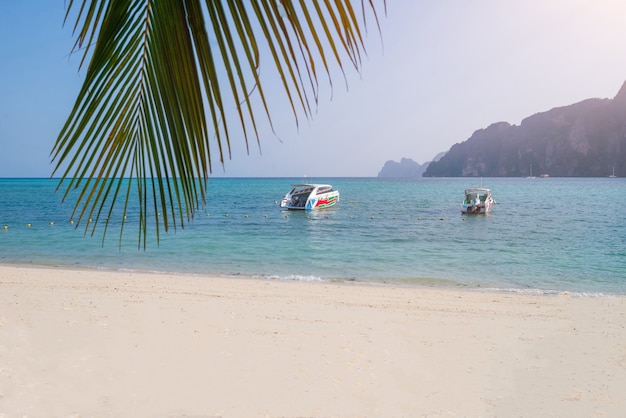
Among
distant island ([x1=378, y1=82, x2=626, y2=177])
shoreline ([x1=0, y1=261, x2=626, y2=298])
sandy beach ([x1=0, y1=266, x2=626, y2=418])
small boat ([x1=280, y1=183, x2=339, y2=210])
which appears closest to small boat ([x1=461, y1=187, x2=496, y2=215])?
small boat ([x1=280, y1=183, x2=339, y2=210])

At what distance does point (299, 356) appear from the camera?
6312 mm

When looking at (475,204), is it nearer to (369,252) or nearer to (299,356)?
(369,252)

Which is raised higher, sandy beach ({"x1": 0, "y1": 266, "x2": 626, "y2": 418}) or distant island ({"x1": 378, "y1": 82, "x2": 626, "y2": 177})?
distant island ({"x1": 378, "y1": 82, "x2": 626, "y2": 177})

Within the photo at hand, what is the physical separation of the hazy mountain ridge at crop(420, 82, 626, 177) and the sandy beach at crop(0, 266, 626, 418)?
591ft

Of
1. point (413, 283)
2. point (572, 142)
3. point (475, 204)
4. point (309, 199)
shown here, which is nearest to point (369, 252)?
point (413, 283)

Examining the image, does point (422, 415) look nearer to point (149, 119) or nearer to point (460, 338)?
point (460, 338)

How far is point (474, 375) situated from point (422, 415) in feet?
4.51

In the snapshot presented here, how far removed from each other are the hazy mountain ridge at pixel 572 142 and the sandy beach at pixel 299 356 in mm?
180138

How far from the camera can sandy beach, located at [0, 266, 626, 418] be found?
16.3 feet

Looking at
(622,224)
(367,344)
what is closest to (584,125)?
(622,224)

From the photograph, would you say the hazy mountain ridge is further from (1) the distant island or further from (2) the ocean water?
(2) the ocean water

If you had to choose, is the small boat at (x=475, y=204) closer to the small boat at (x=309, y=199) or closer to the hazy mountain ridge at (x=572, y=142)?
the small boat at (x=309, y=199)

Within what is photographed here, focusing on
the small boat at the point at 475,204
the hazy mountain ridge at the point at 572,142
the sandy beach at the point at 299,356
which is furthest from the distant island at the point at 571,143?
the sandy beach at the point at 299,356

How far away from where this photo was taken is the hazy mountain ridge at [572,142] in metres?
164
